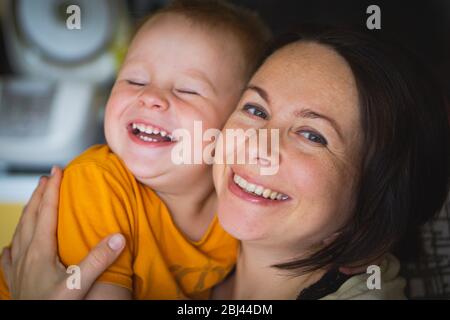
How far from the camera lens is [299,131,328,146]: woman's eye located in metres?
0.84

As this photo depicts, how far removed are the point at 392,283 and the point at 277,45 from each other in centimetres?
46

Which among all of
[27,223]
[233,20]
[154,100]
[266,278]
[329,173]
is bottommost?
[266,278]

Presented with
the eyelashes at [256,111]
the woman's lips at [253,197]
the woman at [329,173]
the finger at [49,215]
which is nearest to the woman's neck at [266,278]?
the woman at [329,173]

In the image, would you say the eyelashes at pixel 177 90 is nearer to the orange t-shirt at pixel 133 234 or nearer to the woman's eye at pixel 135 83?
the woman's eye at pixel 135 83

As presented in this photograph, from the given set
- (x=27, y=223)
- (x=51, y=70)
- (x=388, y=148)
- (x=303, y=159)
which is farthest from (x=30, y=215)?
(x=388, y=148)

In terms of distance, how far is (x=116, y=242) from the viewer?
→ 2.82 feet

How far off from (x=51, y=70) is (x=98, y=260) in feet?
1.25

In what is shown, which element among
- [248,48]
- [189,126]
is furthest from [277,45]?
[189,126]

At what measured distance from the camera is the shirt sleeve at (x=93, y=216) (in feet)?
2.88

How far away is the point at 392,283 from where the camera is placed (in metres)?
0.90

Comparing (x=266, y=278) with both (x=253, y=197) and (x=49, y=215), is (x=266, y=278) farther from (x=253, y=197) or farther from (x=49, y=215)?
(x=49, y=215)

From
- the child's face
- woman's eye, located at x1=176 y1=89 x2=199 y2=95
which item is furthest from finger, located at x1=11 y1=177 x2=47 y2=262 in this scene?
woman's eye, located at x1=176 y1=89 x2=199 y2=95

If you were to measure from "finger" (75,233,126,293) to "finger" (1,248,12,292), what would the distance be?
24 centimetres
